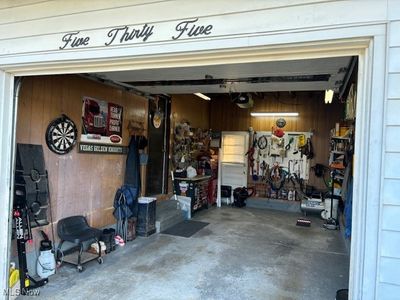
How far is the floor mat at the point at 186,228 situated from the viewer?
5562mm

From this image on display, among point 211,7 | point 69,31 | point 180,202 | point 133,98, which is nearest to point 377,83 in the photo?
point 211,7

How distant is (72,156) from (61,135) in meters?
0.38

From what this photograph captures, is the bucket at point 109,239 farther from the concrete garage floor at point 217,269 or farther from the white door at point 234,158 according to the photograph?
the white door at point 234,158

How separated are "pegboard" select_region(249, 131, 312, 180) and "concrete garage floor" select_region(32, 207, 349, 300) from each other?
9.62 feet

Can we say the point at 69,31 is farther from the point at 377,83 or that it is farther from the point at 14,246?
the point at 14,246

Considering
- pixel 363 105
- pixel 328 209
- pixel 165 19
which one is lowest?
pixel 328 209

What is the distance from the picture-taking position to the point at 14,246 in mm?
3318

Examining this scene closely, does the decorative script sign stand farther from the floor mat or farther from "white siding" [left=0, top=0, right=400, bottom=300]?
the floor mat

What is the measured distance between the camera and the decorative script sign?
6.22 ft

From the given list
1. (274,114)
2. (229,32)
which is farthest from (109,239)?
(274,114)

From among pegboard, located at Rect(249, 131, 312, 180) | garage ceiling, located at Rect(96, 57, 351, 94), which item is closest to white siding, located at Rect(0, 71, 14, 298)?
garage ceiling, located at Rect(96, 57, 351, 94)

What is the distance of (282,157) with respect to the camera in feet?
28.8

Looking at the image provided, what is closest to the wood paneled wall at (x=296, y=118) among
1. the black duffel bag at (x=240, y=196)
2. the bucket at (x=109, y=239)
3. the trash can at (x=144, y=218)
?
the black duffel bag at (x=240, y=196)

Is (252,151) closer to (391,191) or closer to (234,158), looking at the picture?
(234,158)
